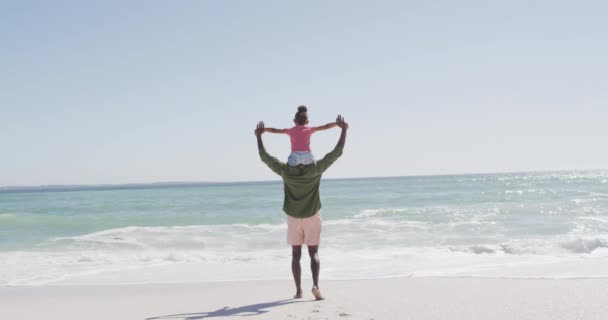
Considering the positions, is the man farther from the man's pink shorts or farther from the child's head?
the child's head

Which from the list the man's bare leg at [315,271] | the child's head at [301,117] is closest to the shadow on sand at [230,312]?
the man's bare leg at [315,271]

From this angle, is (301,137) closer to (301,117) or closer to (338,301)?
(301,117)

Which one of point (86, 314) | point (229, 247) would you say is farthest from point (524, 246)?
point (86, 314)

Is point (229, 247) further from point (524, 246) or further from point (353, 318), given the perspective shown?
point (353, 318)

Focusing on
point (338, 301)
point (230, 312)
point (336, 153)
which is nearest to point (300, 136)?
point (336, 153)

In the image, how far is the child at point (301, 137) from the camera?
188 inches

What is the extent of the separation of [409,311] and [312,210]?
1.26m

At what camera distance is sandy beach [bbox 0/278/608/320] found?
4254 mm

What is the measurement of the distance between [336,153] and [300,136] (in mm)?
372

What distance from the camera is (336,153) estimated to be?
4.79 metres

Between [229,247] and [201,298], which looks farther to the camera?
[229,247]

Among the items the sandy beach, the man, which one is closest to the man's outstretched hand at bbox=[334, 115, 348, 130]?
the man

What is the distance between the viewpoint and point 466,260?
787 centimetres

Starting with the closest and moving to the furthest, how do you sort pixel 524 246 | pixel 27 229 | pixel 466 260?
pixel 466 260
pixel 524 246
pixel 27 229
